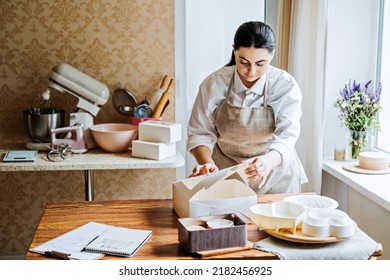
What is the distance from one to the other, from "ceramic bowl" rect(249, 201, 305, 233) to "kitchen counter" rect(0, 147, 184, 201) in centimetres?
104

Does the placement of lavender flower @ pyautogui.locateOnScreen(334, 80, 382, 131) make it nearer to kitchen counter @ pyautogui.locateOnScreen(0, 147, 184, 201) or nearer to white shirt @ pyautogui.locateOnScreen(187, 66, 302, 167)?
white shirt @ pyautogui.locateOnScreen(187, 66, 302, 167)

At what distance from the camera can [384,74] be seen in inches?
115

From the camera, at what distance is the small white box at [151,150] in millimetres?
2619

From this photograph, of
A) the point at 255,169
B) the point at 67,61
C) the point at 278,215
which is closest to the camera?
the point at 278,215

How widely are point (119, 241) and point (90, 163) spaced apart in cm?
110

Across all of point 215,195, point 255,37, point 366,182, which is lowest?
point 366,182

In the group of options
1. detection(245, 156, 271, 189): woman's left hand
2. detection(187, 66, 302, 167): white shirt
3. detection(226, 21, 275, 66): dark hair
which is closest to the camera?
detection(245, 156, 271, 189): woman's left hand

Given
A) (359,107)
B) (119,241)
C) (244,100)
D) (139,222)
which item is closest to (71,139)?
(244,100)

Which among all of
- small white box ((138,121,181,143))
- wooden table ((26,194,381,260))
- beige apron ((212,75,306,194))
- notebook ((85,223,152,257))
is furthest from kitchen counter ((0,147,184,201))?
notebook ((85,223,152,257))

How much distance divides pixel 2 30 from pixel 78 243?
6.03ft

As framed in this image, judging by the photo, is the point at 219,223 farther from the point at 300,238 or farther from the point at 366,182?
the point at 366,182

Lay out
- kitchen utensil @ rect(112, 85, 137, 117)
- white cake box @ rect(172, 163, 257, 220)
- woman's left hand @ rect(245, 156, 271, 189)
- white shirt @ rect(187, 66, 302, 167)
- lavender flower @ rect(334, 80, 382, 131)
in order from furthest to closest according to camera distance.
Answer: kitchen utensil @ rect(112, 85, 137, 117) < lavender flower @ rect(334, 80, 382, 131) < white shirt @ rect(187, 66, 302, 167) < woman's left hand @ rect(245, 156, 271, 189) < white cake box @ rect(172, 163, 257, 220)

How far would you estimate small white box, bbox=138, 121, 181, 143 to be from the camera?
→ 262cm
